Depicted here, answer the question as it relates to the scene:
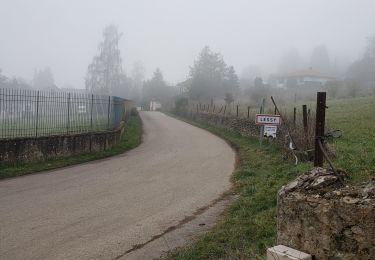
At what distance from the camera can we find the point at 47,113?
1652cm

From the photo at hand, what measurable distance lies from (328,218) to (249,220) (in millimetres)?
3715

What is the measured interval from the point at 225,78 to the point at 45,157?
5751 cm

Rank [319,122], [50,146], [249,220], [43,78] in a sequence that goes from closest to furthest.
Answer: [319,122]
[249,220]
[50,146]
[43,78]

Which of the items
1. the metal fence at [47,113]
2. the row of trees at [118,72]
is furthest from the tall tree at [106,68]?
the metal fence at [47,113]

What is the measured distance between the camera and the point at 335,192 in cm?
414

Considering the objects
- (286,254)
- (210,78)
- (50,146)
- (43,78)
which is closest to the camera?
(286,254)

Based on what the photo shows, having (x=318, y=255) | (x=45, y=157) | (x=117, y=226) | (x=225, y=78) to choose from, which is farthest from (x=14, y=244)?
(x=225, y=78)

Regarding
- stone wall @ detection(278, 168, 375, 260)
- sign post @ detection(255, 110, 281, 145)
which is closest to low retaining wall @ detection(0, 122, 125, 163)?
sign post @ detection(255, 110, 281, 145)

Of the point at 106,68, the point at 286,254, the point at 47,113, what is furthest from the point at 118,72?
the point at 286,254

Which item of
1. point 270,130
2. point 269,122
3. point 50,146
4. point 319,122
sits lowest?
point 50,146

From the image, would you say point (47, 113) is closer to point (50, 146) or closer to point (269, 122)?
point (50, 146)

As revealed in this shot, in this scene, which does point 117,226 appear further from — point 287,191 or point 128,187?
point 287,191

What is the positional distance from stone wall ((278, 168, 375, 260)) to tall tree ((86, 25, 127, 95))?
67.1 m

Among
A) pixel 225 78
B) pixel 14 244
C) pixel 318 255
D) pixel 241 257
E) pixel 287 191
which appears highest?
pixel 225 78
